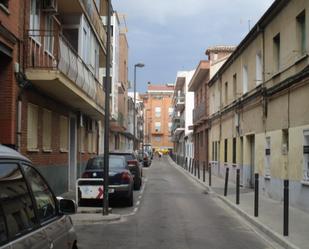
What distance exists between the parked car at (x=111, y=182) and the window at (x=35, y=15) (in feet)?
15.1

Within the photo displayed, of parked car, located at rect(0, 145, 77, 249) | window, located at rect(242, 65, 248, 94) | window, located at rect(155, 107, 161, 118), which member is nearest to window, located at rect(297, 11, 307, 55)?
window, located at rect(242, 65, 248, 94)

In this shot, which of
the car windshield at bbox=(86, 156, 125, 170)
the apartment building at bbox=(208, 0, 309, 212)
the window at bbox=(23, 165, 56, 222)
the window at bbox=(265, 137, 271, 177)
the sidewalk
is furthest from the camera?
the window at bbox=(265, 137, 271, 177)

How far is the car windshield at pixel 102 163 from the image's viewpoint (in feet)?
59.3

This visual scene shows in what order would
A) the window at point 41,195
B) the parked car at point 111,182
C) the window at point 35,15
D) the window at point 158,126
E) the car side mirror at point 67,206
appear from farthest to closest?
the window at point 158,126
the parked car at point 111,182
the window at point 35,15
the car side mirror at point 67,206
the window at point 41,195

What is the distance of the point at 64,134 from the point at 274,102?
8039 mm

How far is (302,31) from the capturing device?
16844 millimetres

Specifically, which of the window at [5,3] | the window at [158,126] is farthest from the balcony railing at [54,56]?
the window at [158,126]

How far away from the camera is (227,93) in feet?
105

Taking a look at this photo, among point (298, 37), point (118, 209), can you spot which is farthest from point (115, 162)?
point (298, 37)

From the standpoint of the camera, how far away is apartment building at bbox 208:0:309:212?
16047mm

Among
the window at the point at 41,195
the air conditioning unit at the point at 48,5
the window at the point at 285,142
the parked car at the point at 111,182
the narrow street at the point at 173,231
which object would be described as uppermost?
the air conditioning unit at the point at 48,5

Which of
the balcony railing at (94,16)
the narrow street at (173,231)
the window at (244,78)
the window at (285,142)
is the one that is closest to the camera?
the narrow street at (173,231)

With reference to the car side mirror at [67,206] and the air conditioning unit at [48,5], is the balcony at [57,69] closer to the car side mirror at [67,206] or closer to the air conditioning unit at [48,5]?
the air conditioning unit at [48,5]

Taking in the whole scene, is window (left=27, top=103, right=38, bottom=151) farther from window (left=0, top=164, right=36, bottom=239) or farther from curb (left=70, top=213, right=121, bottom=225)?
window (left=0, top=164, right=36, bottom=239)
